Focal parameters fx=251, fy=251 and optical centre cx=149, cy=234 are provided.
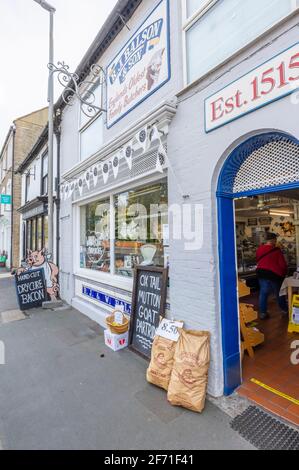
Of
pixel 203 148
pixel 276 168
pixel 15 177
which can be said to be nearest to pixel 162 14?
pixel 203 148

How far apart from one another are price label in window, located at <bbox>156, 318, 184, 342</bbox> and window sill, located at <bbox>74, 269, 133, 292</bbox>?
1418 mm

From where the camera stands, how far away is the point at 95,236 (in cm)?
663

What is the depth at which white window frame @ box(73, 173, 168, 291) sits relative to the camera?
4.66m

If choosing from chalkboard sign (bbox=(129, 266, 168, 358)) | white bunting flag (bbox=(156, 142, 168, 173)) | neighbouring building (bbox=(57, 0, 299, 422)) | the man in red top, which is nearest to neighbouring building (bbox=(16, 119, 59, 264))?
neighbouring building (bbox=(57, 0, 299, 422))

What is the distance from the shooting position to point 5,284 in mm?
10719

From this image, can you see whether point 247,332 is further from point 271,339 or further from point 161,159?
point 161,159

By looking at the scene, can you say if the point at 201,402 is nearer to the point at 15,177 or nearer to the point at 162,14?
the point at 162,14

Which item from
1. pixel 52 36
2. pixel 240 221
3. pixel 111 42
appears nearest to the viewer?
pixel 111 42

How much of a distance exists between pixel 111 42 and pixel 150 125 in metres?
2.99

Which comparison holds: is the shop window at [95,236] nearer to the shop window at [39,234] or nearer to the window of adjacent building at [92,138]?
the window of adjacent building at [92,138]

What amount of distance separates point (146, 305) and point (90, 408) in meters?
1.59

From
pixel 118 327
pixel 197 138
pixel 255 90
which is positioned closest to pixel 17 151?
pixel 118 327

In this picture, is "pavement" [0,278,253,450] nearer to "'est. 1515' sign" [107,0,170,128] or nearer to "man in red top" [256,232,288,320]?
"man in red top" [256,232,288,320]

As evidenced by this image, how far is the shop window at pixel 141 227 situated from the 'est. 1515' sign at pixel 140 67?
1.59 meters
